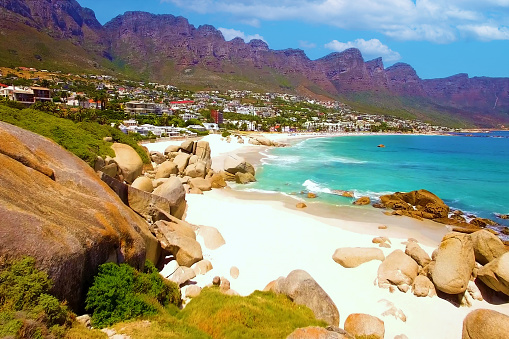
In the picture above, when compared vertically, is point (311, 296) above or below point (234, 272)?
above

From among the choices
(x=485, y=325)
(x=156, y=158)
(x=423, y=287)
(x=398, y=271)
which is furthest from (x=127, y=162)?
(x=485, y=325)

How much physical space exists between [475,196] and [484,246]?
22526 millimetres

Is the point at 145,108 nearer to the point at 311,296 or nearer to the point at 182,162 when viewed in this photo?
the point at 182,162

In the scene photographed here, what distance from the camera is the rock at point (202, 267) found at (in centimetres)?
1246

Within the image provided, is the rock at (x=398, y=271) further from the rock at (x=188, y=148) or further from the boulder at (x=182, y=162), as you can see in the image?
the rock at (x=188, y=148)

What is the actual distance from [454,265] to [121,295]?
11545 mm

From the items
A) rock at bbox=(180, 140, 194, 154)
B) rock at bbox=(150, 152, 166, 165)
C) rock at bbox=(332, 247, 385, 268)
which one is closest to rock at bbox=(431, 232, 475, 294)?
rock at bbox=(332, 247, 385, 268)

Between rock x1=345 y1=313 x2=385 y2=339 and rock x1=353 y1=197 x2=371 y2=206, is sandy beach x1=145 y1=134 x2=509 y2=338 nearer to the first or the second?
rock x1=345 y1=313 x2=385 y2=339

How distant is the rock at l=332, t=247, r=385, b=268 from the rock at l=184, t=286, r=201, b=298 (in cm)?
655

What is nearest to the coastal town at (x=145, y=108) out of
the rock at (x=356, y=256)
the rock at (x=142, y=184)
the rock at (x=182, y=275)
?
the rock at (x=142, y=184)

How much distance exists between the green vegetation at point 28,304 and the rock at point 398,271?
10828 millimetres

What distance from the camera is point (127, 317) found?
7.70 m

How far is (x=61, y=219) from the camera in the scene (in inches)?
305

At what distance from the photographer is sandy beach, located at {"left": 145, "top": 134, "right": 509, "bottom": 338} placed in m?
11.2
